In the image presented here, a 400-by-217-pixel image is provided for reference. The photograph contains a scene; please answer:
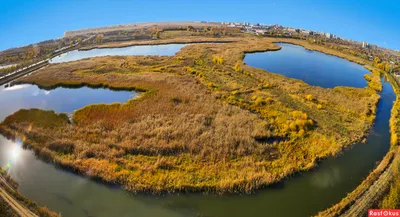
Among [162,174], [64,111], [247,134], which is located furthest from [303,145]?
[64,111]

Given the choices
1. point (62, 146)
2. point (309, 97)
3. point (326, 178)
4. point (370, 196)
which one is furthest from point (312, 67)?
point (62, 146)

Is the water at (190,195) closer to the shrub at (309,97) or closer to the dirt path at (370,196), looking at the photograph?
the dirt path at (370,196)

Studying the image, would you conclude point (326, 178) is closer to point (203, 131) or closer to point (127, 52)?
point (203, 131)

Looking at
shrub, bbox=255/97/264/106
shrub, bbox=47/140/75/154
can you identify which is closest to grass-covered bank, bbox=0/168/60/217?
shrub, bbox=47/140/75/154

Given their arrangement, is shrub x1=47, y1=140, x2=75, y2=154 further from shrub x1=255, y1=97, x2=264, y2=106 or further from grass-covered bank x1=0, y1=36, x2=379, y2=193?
shrub x1=255, y1=97, x2=264, y2=106

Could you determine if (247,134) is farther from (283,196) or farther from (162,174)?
(162,174)
